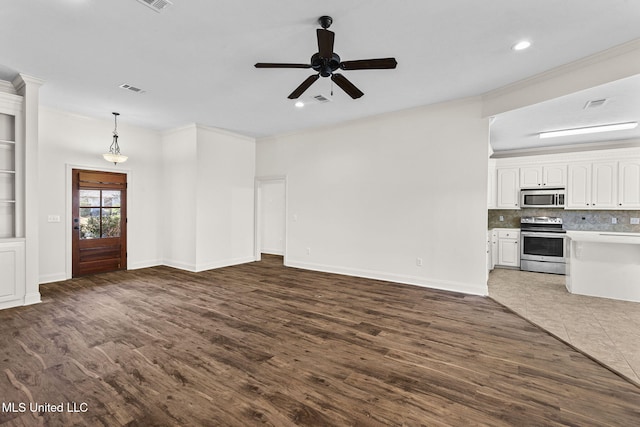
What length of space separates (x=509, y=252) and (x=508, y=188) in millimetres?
1475

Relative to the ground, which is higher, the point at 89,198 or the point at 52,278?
the point at 89,198

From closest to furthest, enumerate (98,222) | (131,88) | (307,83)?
(307,83) < (131,88) < (98,222)

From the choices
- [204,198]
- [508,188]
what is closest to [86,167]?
[204,198]

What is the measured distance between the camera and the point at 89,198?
5734 millimetres

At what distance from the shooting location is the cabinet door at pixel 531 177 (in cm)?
643

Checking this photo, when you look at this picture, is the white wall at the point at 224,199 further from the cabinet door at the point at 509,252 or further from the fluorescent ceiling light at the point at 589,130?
the fluorescent ceiling light at the point at 589,130

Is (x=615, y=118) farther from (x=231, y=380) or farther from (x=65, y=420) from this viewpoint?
(x=65, y=420)

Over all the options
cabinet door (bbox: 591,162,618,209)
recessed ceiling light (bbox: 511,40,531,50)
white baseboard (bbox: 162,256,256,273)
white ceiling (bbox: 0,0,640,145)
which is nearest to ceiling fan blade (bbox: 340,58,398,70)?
white ceiling (bbox: 0,0,640,145)

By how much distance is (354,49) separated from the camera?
317cm

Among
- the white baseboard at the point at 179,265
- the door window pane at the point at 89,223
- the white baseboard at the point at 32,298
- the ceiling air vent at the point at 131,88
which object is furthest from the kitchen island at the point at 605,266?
the door window pane at the point at 89,223

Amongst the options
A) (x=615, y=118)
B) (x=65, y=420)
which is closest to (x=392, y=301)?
(x=65, y=420)

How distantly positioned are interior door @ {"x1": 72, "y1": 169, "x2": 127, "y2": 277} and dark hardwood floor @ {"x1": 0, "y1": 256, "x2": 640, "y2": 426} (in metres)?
1.48

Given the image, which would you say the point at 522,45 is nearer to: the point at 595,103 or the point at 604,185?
the point at 595,103

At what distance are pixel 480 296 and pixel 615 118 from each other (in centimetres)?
358
